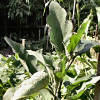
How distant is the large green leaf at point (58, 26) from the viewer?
0.57 m

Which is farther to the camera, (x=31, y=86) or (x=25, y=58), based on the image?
(x=25, y=58)

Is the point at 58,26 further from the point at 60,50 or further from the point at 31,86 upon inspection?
the point at 31,86

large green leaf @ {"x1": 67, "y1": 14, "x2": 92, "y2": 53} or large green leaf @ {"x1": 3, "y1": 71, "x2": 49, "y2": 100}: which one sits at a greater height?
large green leaf @ {"x1": 67, "y1": 14, "x2": 92, "y2": 53}

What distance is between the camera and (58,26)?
0.57 metres

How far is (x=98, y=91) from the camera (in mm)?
534

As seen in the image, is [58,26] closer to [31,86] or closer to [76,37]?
[76,37]

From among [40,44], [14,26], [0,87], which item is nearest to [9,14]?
[14,26]

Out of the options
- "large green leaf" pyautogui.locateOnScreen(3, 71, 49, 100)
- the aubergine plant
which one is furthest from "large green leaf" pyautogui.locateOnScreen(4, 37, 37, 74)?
"large green leaf" pyautogui.locateOnScreen(3, 71, 49, 100)

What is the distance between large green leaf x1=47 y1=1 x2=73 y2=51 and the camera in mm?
568

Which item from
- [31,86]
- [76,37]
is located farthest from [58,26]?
[31,86]

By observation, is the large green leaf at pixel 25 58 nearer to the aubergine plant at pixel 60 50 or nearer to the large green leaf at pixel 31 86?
the aubergine plant at pixel 60 50

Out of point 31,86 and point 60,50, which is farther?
point 60,50

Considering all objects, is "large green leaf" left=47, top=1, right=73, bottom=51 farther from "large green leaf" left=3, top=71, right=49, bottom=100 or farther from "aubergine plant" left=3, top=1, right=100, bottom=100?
"large green leaf" left=3, top=71, right=49, bottom=100

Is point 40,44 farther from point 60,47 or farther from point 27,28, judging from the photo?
point 60,47
